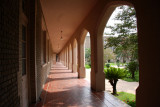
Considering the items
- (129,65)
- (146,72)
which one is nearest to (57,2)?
(146,72)

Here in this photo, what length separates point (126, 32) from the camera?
7.13 metres

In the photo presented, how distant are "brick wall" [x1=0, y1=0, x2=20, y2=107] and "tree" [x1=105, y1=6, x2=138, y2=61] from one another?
5.65 meters

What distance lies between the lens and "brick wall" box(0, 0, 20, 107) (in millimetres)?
1709

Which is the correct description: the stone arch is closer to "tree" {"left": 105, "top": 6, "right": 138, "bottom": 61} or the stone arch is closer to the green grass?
"tree" {"left": 105, "top": 6, "right": 138, "bottom": 61}

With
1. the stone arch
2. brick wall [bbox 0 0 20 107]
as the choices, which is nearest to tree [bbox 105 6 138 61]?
the stone arch

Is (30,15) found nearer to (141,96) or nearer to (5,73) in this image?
(5,73)

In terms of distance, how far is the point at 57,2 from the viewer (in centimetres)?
495

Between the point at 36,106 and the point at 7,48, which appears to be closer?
the point at 7,48

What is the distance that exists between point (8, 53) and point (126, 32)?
6502 mm

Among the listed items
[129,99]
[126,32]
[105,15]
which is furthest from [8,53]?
[126,32]

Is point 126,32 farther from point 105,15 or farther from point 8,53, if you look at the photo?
point 8,53

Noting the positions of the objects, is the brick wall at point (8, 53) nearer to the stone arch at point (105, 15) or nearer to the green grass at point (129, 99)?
the stone arch at point (105, 15)

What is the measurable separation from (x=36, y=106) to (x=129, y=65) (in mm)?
7660

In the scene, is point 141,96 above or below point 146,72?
below
